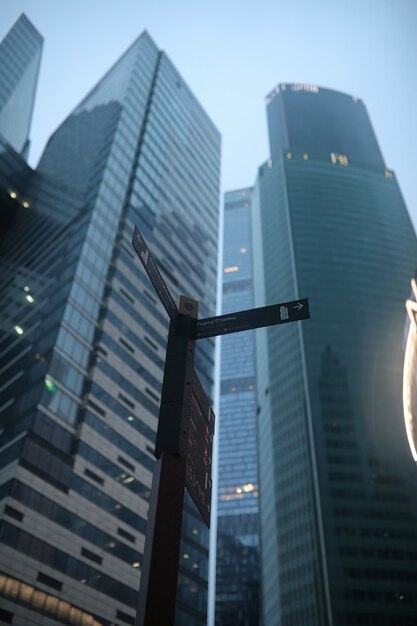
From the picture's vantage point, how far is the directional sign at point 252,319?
9555mm

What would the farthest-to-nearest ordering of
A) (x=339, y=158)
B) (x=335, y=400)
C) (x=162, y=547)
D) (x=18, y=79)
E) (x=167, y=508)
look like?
(x=339, y=158) < (x=18, y=79) < (x=335, y=400) < (x=167, y=508) < (x=162, y=547)

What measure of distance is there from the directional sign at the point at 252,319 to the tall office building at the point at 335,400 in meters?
105

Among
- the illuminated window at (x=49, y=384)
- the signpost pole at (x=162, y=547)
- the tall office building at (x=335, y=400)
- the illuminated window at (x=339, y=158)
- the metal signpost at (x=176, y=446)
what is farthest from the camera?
the illuminated window at (x=339, y=158)

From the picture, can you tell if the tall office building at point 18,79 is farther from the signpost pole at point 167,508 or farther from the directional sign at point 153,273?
the signpost pole at point 167,508

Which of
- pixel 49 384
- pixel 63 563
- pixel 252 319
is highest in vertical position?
pixel 49 384

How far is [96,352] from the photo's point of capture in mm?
64812

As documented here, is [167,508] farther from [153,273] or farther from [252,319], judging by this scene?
[153,273]

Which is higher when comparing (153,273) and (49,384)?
(49,384)

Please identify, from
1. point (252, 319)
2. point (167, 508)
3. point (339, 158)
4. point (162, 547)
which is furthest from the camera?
point (339, 158)

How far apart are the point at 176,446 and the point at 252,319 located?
9.64ft

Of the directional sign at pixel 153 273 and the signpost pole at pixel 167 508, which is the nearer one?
the signpost pole at pixel 167 508

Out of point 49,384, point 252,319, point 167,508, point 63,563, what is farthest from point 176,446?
point 49,384

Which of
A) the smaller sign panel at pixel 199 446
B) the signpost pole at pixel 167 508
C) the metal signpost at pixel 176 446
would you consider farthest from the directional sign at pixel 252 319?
the smaller sign panel at pixel 199 446

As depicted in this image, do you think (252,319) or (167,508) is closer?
(167,508)
